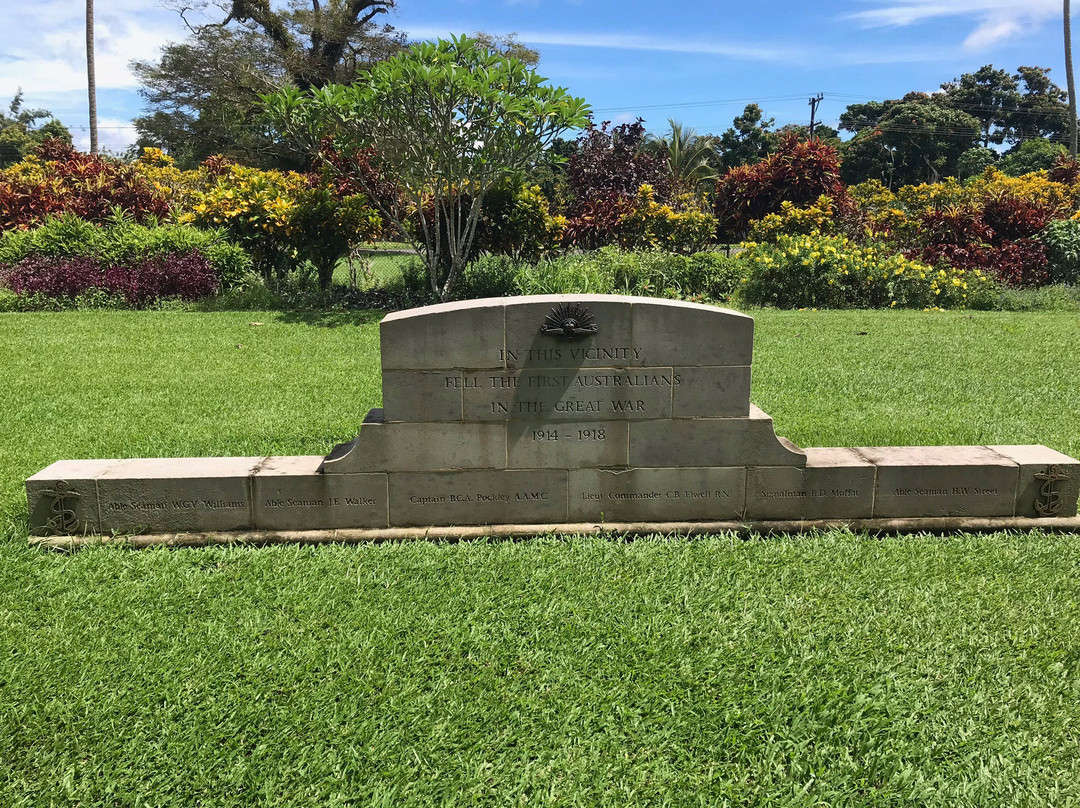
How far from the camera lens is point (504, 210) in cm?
1334

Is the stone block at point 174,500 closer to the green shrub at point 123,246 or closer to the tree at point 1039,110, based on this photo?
the green shrub at point 123,246

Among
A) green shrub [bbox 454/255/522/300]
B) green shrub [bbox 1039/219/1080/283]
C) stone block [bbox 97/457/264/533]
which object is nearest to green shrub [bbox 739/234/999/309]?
green shrub [bbox 1039/219/1080/283]

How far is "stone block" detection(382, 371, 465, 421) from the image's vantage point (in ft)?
12.9

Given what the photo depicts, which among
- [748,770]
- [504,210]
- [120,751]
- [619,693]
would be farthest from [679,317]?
[504,210]

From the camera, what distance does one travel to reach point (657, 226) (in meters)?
15.9

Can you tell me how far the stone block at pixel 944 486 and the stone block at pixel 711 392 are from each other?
0.90 metres

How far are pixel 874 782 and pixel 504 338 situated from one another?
99.5 inches

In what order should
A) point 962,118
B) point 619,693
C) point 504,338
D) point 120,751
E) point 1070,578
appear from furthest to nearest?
1. point 962,118
2. point 504,338
3. point 1070,578
4. point 619,693
5. point 120,751

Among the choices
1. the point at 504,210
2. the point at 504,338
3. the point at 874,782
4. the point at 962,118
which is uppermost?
the point at 962,118

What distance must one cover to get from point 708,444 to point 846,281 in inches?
424

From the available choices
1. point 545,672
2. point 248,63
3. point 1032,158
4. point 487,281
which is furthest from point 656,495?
point 1032,158

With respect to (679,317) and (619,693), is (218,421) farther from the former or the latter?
(619,693)

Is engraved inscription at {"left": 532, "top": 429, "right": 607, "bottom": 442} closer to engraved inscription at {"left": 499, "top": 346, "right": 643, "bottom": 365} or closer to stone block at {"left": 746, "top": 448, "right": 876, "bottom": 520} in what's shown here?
engraved inscription at {"left": 499, "top": 346, "right": 643, "bottom": 365}

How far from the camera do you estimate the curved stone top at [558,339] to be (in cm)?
389
